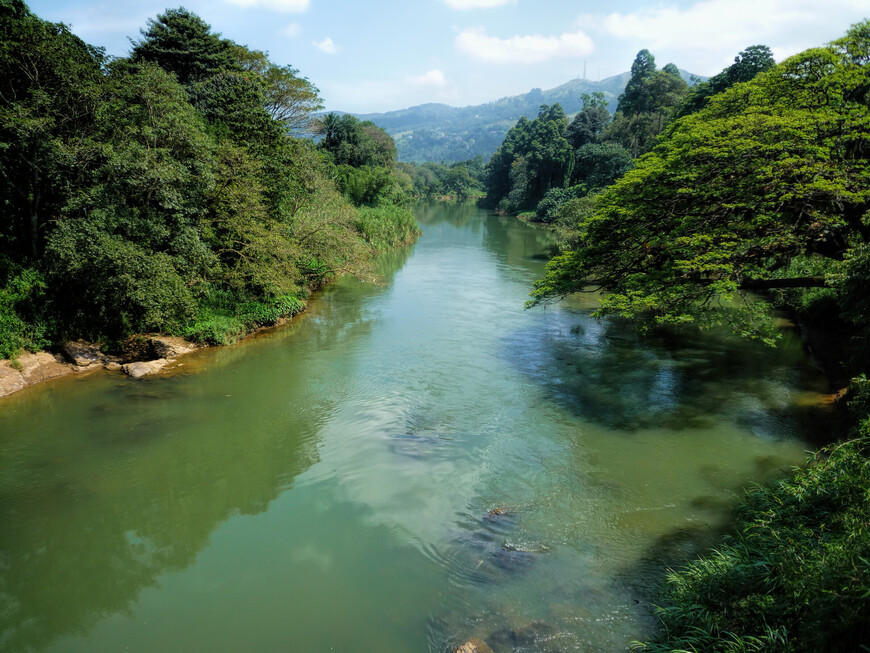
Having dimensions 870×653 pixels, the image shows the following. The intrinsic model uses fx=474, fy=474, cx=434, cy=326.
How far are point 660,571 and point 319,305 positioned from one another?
17854 mm

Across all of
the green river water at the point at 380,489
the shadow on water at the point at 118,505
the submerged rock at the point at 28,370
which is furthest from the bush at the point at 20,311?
the shadow on water at the point at 118,505

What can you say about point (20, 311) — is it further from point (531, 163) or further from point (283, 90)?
point (531, 163)

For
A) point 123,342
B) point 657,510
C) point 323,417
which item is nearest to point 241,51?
point 123,342

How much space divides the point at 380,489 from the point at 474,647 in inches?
142

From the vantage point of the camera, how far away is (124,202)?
517 inches

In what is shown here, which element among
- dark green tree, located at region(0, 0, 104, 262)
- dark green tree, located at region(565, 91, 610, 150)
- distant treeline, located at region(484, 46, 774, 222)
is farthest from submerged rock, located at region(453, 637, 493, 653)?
dark green tree, located at region(565, 91, 610, 150)

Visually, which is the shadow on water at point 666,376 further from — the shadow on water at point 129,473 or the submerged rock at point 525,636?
the shadow on water at point 129,473

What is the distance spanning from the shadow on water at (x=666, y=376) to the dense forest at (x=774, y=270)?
1.06m

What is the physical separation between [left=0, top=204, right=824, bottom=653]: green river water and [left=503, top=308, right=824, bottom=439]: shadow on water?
0.30 feet

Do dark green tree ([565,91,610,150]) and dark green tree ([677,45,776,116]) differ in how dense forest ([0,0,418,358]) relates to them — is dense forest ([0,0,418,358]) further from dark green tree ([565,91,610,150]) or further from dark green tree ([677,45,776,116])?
dark green tree ([565,91,610,150])

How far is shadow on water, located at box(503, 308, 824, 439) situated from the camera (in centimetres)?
1101

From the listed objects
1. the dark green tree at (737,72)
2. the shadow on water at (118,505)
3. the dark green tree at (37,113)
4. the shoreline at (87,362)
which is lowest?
the shadow on water at (118,505)

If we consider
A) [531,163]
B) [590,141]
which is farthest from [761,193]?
[590,141]

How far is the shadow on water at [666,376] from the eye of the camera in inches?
433
